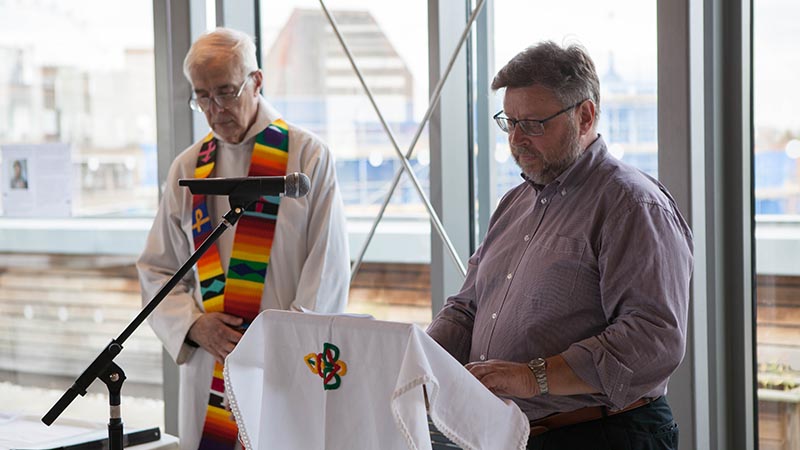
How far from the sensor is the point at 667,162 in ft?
8.05

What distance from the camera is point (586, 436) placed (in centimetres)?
174

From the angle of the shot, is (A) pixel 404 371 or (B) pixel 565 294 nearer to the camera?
(A) pixel 404 371

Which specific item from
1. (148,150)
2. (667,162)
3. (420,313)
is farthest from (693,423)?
(148,150)

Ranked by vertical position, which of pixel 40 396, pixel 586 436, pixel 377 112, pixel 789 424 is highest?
pixel 377 112

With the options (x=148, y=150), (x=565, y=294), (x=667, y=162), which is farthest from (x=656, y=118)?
(x=148, y=150)

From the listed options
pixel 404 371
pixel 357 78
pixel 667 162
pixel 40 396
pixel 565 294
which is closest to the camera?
pixel 404 371

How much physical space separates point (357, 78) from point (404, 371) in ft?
6.45

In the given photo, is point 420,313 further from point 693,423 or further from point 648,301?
point 648,301

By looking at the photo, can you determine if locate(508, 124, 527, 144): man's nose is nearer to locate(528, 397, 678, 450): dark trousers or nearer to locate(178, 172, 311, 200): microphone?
locate(178, 172, 311, 200): microphone

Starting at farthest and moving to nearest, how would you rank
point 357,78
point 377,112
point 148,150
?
point 148,150
point 357,78
point 377,112

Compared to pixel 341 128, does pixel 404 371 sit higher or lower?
lower

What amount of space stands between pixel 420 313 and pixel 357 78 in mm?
848

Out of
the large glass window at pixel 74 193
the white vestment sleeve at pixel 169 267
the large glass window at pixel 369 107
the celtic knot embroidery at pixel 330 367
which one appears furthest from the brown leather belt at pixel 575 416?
the large glass window at pixel 74 193

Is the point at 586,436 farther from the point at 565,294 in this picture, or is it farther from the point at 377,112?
the point at 377,112
